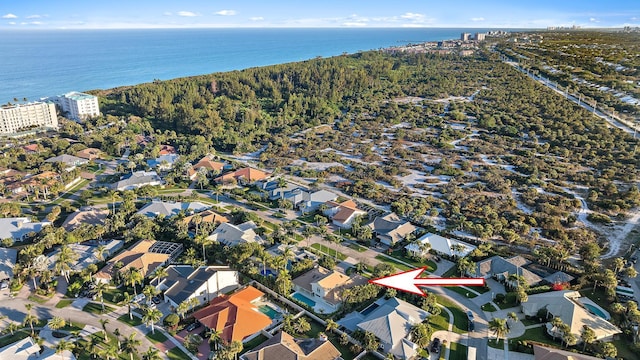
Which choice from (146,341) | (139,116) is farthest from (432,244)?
(139,116)

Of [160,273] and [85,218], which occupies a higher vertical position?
[85,218]

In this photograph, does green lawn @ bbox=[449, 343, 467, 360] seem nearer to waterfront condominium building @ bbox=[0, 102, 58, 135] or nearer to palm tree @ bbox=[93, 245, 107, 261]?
palm tree @ bbox=[93, 245, 107, 261]

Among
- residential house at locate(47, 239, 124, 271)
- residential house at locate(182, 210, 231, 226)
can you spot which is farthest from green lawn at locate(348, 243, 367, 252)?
residential house at locate(47, 239, 124, 271)

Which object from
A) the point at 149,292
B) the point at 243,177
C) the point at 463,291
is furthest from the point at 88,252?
the point at 463,291

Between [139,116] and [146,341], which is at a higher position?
[139,116]

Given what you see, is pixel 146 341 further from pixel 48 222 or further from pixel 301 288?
pixel 48 222

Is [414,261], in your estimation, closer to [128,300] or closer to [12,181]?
[128,300]
